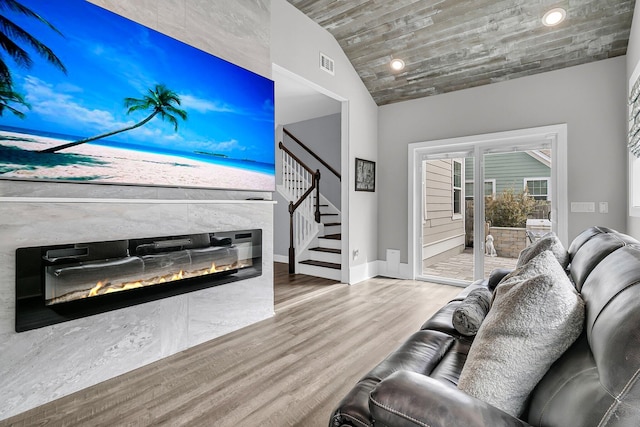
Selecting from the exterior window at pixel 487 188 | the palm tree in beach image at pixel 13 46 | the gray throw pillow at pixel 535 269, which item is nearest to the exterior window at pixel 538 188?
the exterior window at pixel 487 188

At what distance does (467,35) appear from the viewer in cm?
381

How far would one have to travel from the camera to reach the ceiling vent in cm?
411

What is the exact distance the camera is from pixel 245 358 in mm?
2490

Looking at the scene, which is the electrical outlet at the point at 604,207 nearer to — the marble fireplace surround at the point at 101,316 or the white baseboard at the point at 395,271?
the white baseboard at the point at 395,271

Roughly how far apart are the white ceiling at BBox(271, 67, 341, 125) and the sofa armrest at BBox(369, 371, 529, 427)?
13.6 ft

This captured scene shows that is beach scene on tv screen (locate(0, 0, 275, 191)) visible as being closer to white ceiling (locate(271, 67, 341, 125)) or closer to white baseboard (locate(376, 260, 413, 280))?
white ceiling (locate(271, 67, 341, 125))

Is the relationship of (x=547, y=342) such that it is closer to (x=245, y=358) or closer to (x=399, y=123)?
(x=245, y=358)

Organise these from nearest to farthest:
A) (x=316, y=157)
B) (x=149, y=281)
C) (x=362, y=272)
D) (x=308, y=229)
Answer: (x=149, y=281)
(x=362, y=272)
(x=308, y=229)
(x=316, y=157)

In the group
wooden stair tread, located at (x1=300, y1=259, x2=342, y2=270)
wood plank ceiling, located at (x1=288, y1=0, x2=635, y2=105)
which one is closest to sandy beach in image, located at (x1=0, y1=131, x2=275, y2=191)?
wood plank ceiling, located at (x1=288, y1=0, x2=635, y2=105)

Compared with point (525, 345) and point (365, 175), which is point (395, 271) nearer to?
point (365, 175)

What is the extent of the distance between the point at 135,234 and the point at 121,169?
448 mm

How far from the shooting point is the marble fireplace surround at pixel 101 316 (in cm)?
184

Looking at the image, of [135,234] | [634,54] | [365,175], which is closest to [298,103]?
[365,175]

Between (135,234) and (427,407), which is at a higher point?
(135,234)
